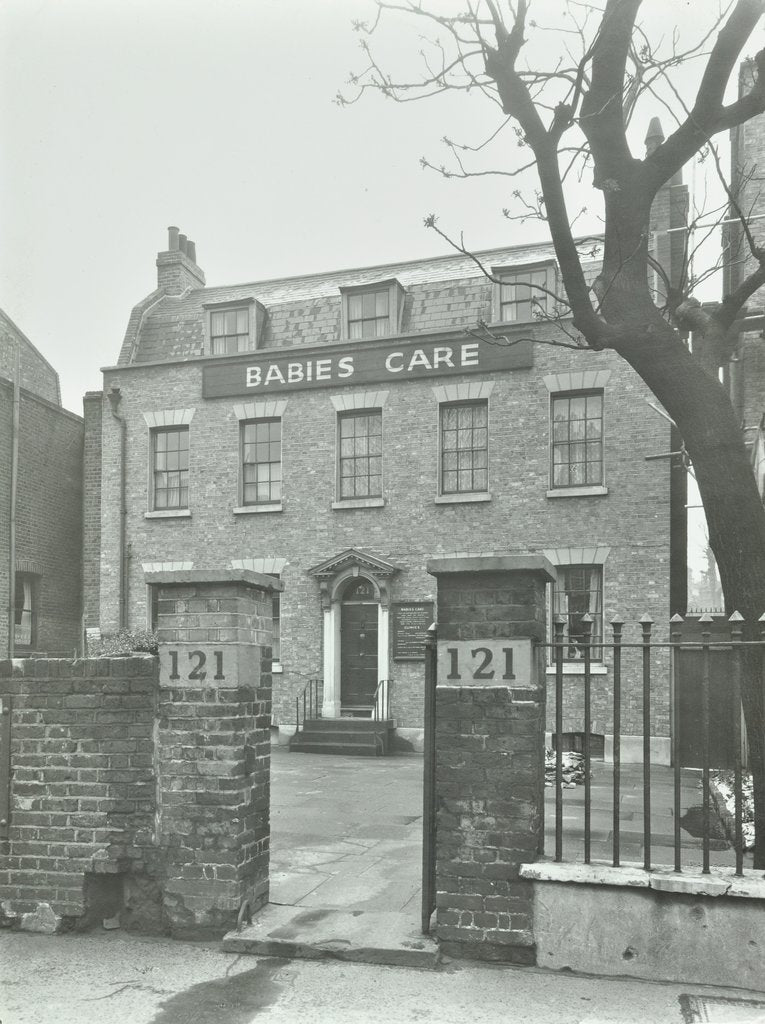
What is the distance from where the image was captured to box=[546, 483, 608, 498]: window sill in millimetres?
16422

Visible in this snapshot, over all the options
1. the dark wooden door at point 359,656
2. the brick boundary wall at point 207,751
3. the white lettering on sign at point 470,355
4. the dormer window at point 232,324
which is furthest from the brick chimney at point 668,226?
the brick boundary wall at point 207,751

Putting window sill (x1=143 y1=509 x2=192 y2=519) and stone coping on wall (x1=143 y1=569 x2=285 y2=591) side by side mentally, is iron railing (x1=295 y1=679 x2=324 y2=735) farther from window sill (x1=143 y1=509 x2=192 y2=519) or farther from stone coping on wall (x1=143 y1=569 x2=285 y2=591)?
stone coping on wall (x1=143 y1=569 x2=285 y2=591)

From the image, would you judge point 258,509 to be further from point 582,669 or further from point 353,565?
point 582,669

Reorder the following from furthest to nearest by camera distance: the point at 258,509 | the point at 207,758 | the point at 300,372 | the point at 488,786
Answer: the point at 300,372, the point at 258,509, the point at 207,758, the point at 488,786

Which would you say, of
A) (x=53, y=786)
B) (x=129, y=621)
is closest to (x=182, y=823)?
(x=53, y=786)

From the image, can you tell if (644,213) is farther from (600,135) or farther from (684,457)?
(684,457)

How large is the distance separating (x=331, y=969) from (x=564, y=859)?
4.46 ft

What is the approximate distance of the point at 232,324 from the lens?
1986 cm

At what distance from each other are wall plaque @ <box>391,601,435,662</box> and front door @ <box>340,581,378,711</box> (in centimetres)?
56

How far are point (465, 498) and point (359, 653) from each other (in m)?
3.64

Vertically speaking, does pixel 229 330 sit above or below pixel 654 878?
above

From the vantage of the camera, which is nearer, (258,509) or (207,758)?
(207,758)

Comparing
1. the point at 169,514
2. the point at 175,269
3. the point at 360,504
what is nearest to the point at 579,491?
the point at 360,504

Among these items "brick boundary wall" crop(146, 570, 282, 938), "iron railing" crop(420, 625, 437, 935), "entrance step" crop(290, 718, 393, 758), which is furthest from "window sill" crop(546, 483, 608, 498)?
"brick boundary wall" crop(146, 570, 282, 938)
